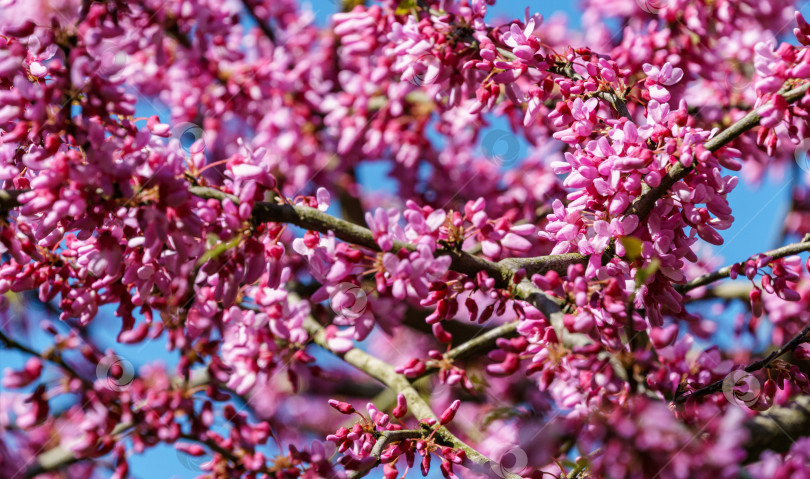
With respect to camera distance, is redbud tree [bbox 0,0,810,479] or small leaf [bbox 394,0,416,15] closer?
redbud tree [bbox 0,0,810,479]

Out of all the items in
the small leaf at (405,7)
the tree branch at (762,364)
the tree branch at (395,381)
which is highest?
the small leaf at (405,7)

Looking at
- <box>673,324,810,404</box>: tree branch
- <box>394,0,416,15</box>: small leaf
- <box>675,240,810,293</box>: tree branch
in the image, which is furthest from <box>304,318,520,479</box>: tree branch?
<box>394,0,416,15</box>: small leaf

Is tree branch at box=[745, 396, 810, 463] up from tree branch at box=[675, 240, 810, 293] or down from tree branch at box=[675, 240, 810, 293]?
down

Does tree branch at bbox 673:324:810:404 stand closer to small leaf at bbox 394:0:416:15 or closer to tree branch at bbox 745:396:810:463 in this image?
tree branch at bbox 745:396:810:463

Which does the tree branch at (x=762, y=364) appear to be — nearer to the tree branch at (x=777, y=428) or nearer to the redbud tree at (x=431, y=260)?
the redbud tree at (x=431, y=260)

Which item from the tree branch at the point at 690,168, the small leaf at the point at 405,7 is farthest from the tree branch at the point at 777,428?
the small leaf at the point at 405,7

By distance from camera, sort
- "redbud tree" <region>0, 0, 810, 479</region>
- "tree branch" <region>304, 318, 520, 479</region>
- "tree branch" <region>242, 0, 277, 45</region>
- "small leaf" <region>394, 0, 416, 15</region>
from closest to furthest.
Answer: "redbud tree" <region>0, 0, 810, 479</region> → "tree branch" <region>304, 318, 520, 479</region> → "small leaf" <region>394, 0, 416, 15</region> → "tree branch" <region>242, 0, 277, 45</region>

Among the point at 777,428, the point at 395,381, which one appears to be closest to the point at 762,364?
the point at 777,428

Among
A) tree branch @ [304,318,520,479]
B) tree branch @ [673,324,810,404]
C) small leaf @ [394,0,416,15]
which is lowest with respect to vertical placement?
tree branch @ [304,318,520,479]

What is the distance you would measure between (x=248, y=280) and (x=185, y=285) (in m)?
0.52

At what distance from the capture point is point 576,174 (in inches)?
71.2

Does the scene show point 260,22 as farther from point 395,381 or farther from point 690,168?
point 690,168

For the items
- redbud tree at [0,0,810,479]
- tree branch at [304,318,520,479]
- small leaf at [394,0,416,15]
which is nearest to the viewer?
redbud tree at [0,0,810,479]

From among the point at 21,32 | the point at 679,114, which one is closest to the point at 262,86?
the point at 21,32
